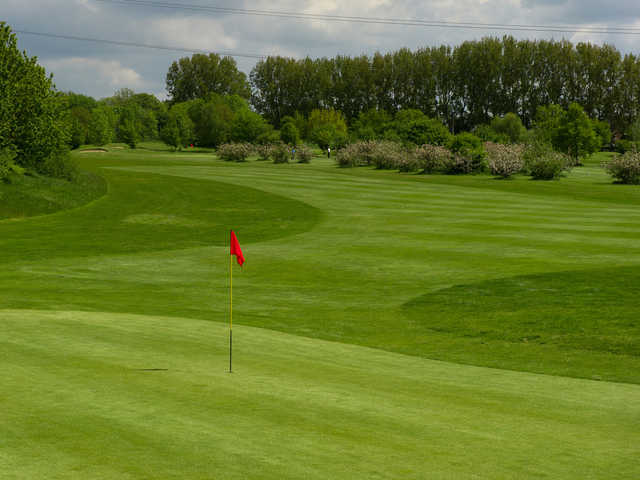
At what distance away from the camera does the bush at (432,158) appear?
7000 cm

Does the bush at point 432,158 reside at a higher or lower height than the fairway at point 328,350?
higher

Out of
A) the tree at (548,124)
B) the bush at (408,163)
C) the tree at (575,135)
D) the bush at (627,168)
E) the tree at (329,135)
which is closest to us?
the bush at (627,168)

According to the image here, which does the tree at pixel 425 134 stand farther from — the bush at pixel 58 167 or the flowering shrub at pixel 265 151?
the bush at pixel 58 167

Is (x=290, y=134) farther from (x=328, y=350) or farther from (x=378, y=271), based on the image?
(x=328, y=350)

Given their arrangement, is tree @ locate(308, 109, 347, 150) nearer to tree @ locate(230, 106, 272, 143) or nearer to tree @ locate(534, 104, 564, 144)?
tree @ locate(230, 106, 272, 143)

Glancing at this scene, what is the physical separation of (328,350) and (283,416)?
4373 mm

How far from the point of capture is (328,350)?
35.1 feet

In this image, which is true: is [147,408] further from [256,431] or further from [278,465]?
[278,465]

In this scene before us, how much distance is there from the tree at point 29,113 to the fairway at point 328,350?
15.4m

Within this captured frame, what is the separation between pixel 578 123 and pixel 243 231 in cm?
6723

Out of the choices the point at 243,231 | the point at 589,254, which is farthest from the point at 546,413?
the point at 243,231

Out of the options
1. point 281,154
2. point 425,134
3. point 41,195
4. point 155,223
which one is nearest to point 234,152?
point 281,154

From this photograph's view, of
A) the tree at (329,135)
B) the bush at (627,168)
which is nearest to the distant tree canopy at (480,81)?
the tree at (329,135)

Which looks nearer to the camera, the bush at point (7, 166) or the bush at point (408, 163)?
the bush at point (7, 166)
